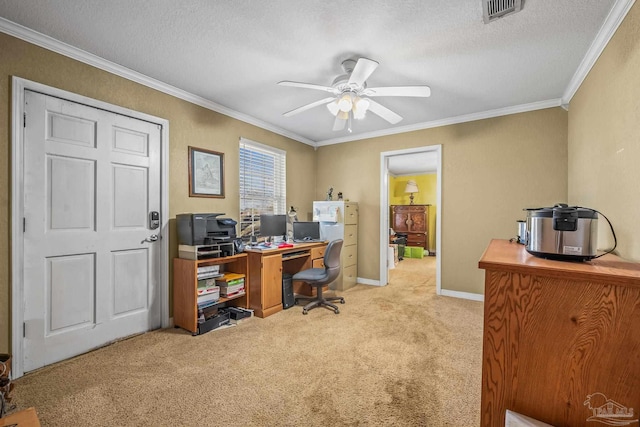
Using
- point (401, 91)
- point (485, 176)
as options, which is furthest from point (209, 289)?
point (485, 176)

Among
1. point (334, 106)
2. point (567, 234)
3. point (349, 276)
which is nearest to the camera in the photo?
point (567, 234)

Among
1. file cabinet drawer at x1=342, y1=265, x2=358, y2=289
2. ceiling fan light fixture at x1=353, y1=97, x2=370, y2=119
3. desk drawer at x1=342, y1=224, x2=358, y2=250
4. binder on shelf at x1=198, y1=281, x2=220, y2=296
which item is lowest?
file cabinet drawer at x1=342, y1=265, x2=358, y2=289

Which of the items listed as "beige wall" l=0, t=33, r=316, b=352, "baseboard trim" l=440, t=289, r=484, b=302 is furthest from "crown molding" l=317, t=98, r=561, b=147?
"baseboard trim" l=440, t=289, r=484, b=302

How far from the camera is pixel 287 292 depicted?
11.6 ft

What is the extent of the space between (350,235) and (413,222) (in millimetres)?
3699

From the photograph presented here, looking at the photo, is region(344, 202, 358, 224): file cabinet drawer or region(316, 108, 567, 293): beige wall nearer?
region(316, 108, 567, 293): beige wall

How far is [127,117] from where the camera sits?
8.71 ft

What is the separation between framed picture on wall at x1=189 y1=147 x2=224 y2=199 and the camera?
10.5ft

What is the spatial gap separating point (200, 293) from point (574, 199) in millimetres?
4086

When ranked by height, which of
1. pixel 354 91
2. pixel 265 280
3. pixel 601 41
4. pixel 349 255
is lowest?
pixel 265 280

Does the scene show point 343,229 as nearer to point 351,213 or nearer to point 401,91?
point 351,213

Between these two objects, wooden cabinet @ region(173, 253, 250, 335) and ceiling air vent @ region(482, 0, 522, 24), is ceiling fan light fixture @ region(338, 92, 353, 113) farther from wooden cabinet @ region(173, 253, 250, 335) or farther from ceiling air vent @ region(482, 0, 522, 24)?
wooden cabinet @ region(173, 253, 250, 335)

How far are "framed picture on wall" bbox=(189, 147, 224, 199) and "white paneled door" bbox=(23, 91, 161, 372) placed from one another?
384mm

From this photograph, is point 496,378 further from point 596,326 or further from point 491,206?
point 491,206
